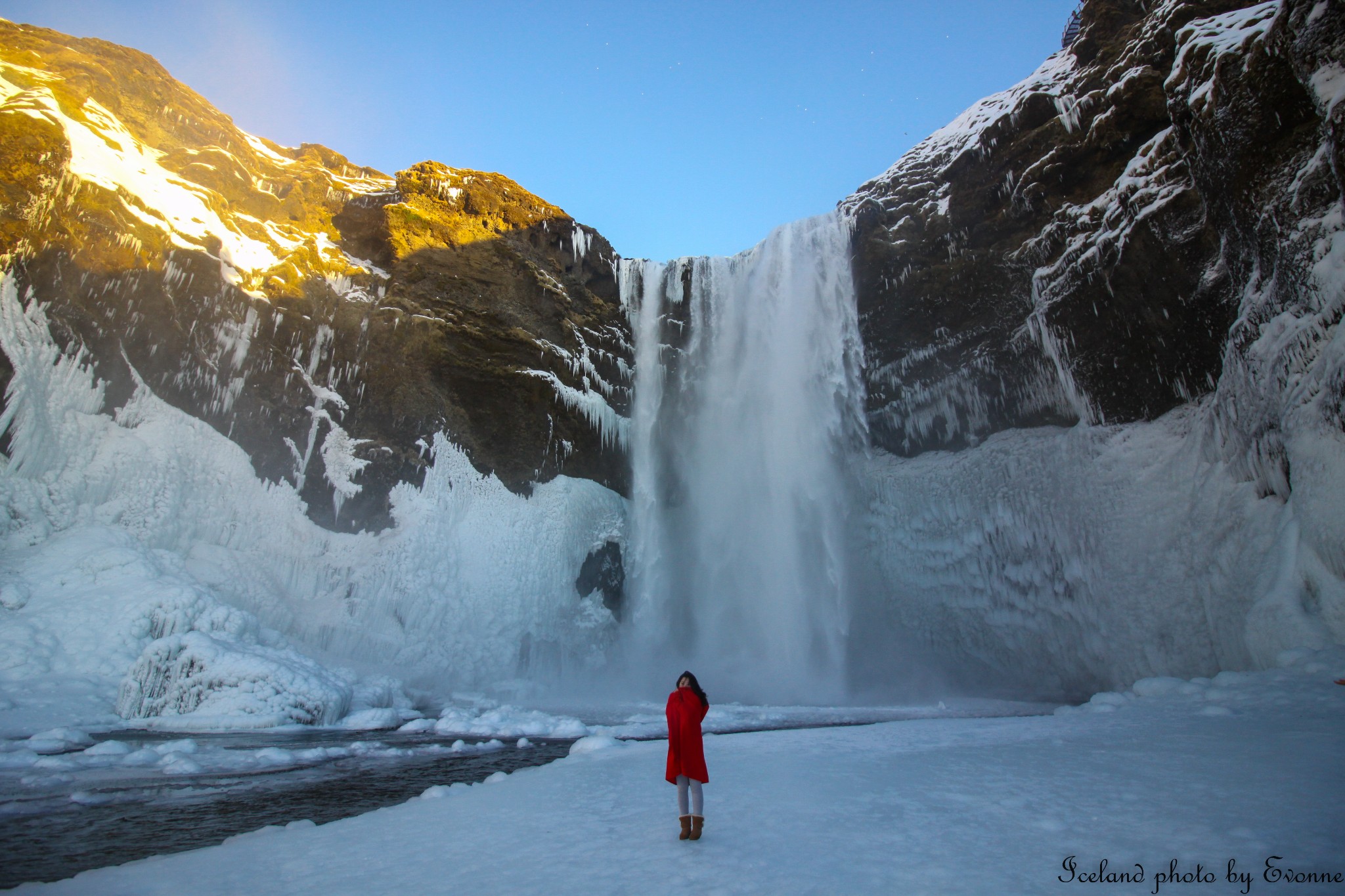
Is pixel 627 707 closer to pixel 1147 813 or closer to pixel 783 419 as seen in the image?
pixel 783 419

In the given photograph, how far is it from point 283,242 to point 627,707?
14827mm

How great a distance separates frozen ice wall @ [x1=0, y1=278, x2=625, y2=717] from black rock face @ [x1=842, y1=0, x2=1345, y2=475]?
35.8 ft

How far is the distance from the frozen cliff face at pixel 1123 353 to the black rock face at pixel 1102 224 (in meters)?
0.05

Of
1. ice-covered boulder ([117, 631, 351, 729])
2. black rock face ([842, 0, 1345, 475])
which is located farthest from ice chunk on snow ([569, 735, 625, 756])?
black rock face ([842, 0, 1345, 475])

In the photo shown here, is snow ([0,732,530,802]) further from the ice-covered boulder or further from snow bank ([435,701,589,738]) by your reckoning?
the ice-covered boulder

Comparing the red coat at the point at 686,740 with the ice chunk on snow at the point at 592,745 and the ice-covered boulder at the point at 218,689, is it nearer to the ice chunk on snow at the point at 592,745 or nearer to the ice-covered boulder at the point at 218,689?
the ice chunk on snow at the point at 592,745

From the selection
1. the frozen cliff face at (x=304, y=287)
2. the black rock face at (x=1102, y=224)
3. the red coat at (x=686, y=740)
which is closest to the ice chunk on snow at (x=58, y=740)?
the frozen cliff face at (x=304, y=287)

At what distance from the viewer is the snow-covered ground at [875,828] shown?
3035 mm

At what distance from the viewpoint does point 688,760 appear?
3900 mm

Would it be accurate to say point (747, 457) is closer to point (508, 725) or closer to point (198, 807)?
point (508, 725)

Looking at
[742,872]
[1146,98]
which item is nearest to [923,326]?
[1146,98]

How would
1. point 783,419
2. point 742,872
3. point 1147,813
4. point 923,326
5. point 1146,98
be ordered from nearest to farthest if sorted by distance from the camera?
point 742,872 < point 1147,813 < point 1146,98 < point 923,326 < point 783,419

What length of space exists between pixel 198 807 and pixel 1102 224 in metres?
17.9

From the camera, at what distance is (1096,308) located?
46.9 feet
